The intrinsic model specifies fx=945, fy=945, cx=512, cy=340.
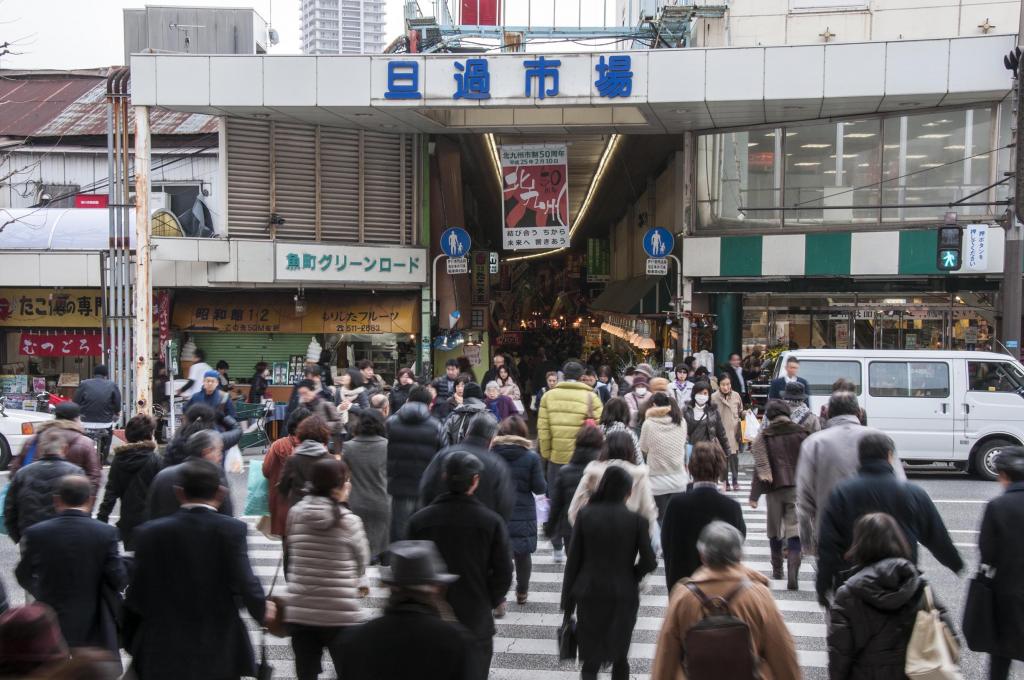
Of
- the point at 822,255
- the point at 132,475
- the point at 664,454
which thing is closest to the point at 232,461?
the point at 132,475

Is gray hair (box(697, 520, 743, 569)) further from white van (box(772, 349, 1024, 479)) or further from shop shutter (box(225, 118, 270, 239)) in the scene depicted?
shop shutter (box(225, 118, 270, 239))

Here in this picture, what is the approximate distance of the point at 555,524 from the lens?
818cm

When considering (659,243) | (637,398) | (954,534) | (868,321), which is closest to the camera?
(954,534)

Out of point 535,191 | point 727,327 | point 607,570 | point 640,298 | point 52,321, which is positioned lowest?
point 607,570

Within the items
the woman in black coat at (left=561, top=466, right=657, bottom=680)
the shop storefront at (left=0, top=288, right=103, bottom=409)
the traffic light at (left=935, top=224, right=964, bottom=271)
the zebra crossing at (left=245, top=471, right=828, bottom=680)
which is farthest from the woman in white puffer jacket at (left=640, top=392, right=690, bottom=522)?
the shop storefront at (left=0, top=288, right=103, bottom=409)

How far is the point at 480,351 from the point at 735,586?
68.5ft

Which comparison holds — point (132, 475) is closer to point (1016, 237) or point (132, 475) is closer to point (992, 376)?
point (992, 376)

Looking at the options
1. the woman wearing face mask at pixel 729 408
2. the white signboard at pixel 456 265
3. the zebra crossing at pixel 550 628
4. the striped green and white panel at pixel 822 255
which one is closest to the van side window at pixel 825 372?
the woman wearing face mask at pixel 729 408

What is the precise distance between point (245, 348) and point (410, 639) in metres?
19.9

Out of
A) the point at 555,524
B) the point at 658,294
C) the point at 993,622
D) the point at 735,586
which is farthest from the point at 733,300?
the point at 735,586

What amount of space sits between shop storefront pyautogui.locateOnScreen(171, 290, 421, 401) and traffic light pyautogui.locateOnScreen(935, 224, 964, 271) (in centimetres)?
1146

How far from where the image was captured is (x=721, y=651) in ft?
12.9

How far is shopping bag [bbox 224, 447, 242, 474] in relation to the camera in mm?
10148

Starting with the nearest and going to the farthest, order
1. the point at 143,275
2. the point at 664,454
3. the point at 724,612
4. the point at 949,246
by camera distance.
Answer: the point at 724,612, the point at 664,454, the point at 949,246, the point at 143,275
